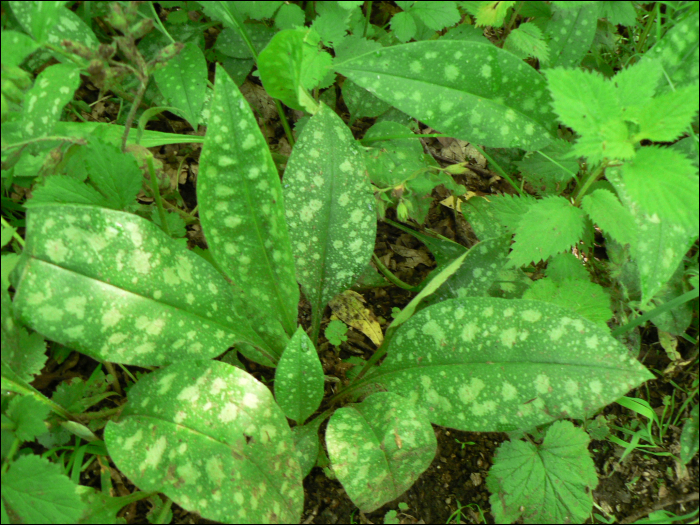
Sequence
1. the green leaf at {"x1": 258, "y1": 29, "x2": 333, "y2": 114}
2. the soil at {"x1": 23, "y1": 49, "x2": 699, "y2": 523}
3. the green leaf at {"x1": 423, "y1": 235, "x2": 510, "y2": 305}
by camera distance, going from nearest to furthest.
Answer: the green leaf at {"x1": 258, "y1": 29, "x2": 333, "y2": 114}
the soil at {"x1": 23, "y1": 49, "x2": 699, "y2": 523}
the green leaf at {"x1": 423, "y1": 235, "x2": 510, "y2": 305}

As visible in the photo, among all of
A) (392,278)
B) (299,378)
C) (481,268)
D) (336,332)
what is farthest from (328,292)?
(481,268)

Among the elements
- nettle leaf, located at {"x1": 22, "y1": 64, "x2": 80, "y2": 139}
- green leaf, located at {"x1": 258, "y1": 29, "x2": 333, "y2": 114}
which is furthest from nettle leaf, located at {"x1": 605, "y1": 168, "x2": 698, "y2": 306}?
nettle leaf, located at {"x1": 22, "y1": 64, "x2": 80, "y2": 139}

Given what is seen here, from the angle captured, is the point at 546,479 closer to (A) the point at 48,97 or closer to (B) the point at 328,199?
(B) the point at 328,199

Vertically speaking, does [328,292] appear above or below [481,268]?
below

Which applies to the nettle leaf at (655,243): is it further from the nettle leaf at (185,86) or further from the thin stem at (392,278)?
the nettle leaf at (185,86)

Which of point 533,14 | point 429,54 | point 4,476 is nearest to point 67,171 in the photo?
point 4,476

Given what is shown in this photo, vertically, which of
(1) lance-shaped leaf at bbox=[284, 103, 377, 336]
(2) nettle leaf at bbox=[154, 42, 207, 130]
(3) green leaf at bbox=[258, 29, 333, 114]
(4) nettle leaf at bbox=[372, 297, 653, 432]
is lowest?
(4) nettle leaf at bbox=[372, 297, 653, 432]

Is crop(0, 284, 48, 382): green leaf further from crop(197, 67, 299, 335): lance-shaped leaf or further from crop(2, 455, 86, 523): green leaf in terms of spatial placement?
crop(197, 67, 299, 335): lance-shaped leaf
